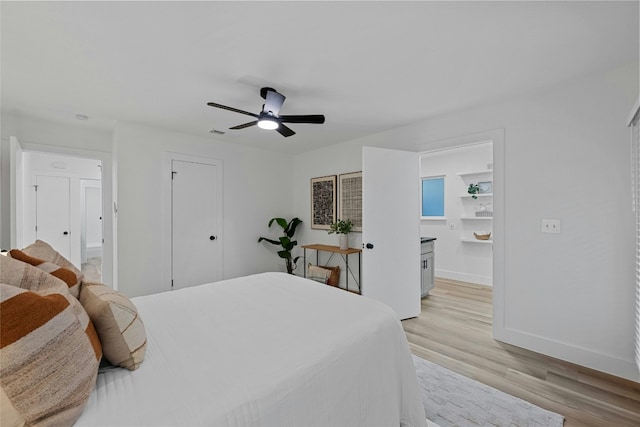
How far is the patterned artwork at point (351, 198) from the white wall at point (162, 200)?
4.11 feet

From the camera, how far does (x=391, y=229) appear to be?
3373 millimetres

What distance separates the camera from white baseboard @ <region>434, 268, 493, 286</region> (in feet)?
15.7

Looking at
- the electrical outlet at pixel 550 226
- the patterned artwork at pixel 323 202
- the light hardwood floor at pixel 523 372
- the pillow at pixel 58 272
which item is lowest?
the light hardwood floor at pixel 523 372

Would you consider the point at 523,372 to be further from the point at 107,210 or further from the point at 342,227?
the point at 107,210

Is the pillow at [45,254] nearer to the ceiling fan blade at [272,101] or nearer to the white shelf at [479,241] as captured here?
the ceiling fan blade at [272,101]

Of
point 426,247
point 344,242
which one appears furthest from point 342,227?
point 426,247

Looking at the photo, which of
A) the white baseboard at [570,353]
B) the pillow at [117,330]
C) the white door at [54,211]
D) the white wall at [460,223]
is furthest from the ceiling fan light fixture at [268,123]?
the white door at [54,211]

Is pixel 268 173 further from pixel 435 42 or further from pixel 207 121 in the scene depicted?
pixel 435 42

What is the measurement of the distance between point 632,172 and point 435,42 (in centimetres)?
185

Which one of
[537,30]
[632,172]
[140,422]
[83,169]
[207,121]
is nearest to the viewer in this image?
[140,422]

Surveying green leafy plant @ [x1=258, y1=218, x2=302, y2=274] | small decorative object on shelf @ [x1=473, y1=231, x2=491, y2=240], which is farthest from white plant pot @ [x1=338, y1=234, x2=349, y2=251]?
small decorative object on shelf @ [x1=473, y1=231, x2=491, y2=240]

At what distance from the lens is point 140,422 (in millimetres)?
784

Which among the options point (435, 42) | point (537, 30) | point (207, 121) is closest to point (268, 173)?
point (207, 121)

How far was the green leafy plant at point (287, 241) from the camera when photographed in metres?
4.71
